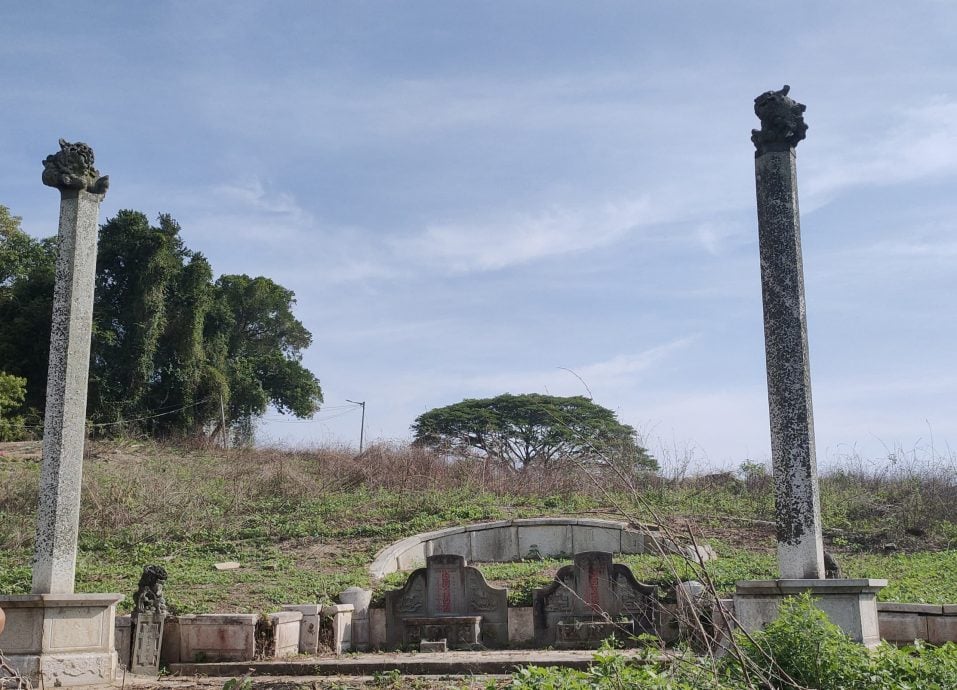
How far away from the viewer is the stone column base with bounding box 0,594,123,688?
21.6 feet

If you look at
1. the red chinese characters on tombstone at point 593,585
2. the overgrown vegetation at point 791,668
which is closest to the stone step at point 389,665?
the red chinese characters on tombstone at point 593,585

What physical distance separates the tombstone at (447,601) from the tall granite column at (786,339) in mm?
4886

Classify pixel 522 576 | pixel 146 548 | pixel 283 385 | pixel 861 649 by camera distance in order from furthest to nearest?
pixel 283 385
pixel 146 548
pixel 522 576
pixel 861 649

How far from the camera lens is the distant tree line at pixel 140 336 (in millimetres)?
24125

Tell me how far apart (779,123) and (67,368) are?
6077 millimetres

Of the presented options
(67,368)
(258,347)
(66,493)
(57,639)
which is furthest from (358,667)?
(258,347)

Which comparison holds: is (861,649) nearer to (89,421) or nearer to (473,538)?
(473,538)

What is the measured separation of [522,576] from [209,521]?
19.3 ft

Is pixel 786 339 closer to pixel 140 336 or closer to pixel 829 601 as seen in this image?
pixel 829 601

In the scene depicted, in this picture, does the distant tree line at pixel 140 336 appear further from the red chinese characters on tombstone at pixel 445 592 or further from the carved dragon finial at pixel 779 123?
the carved dragon finial at pixel 779 123

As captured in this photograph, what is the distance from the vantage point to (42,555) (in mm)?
7070

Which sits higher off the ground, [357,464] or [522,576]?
[357,464]

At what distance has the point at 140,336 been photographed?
24312 millimetres

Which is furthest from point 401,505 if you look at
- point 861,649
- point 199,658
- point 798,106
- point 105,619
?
point 861,649
